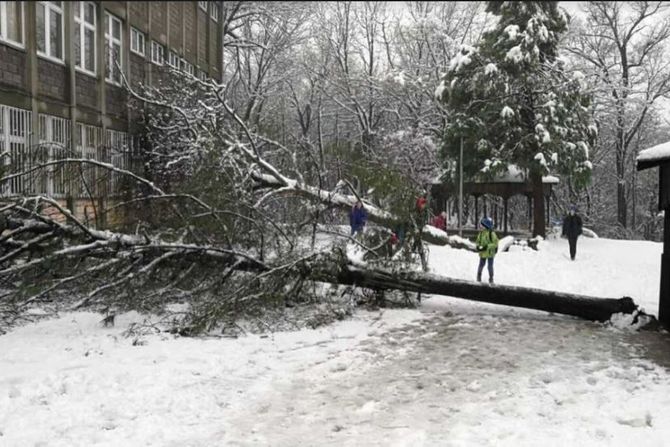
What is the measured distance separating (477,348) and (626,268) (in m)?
11.2

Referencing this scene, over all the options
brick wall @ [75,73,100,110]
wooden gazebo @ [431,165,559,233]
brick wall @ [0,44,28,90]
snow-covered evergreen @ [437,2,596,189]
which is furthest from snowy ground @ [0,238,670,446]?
wooden gazebo @ [431,165,559,233]

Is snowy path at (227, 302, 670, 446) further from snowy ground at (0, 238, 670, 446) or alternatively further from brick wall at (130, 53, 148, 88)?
brick wall at (130, 53, 148, 88)

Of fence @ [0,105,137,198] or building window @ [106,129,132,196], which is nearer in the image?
fence @ [0,105,137,198]

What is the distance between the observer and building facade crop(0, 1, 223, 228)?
34.5ft

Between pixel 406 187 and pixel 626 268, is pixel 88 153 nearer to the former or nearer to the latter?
pixel 406 187

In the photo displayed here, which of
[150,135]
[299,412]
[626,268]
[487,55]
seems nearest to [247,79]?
[487,55]

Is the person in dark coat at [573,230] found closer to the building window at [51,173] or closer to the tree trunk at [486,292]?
the tree trunk at [486,292]

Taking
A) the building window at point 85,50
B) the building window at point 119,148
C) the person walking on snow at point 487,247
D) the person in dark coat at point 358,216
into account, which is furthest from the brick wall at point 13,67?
the person walking on snow at point 487,247

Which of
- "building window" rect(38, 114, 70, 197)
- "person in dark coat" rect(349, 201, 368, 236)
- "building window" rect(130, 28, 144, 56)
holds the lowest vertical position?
"person in dark coat" rect(349, 201, 368, 236)

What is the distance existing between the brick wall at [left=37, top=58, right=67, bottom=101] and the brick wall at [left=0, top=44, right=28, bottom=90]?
73cm

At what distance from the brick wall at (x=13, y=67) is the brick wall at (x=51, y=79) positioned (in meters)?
0.73

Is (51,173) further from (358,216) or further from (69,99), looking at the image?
(69,99)

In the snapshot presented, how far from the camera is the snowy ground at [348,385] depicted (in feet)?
17.6

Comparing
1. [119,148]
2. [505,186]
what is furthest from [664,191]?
[505,186]
